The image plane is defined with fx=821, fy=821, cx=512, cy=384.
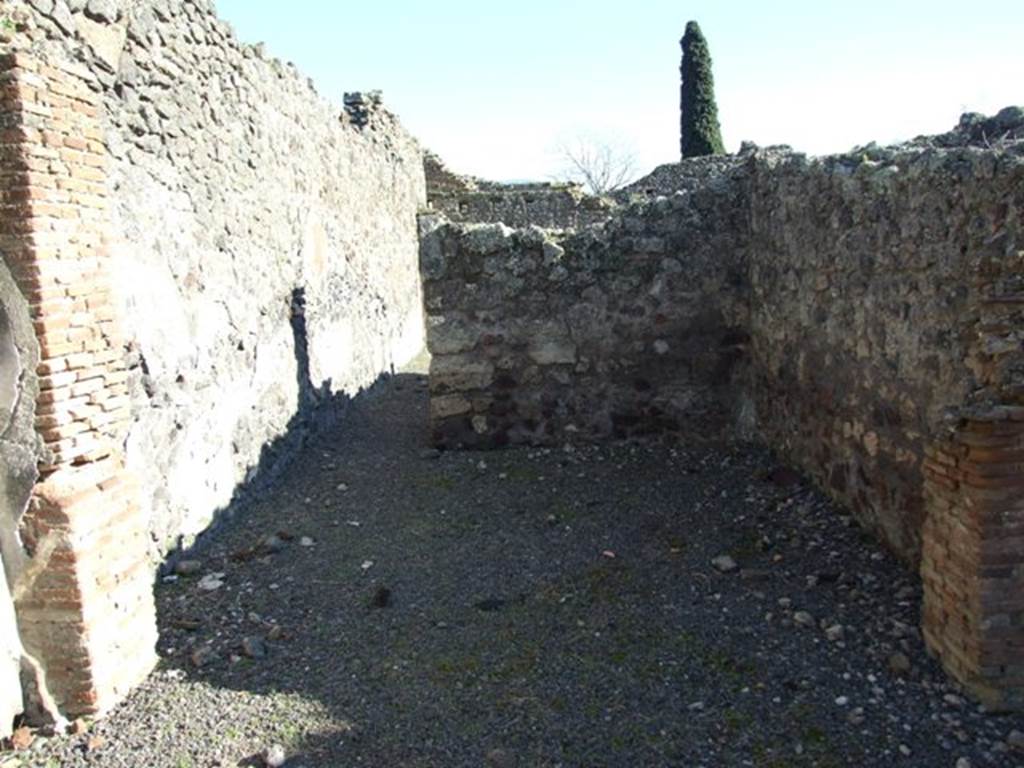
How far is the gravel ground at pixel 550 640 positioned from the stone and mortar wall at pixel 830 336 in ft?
A: 1.13

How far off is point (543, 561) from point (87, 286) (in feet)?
8.55

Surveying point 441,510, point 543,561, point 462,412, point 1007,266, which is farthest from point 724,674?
point 462,412

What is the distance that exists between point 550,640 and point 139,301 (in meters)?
2.68

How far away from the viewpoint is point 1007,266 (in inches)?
111

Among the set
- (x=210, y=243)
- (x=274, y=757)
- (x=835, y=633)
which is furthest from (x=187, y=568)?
(x=835, y=633)

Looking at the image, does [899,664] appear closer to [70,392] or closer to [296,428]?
[70,392]

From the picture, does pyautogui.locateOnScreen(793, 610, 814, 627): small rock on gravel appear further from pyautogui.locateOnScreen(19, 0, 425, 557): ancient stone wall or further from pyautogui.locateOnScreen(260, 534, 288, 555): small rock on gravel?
pyautogui.locateOnScreen(19, 0, 425, 557): ancient stone wall

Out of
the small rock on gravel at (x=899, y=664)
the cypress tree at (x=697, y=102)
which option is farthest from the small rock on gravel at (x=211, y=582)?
the cypress tree at (x=697, y=102)

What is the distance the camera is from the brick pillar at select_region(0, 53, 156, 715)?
2.93 metres

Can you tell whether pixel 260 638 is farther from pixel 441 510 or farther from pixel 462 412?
pixel 462 412

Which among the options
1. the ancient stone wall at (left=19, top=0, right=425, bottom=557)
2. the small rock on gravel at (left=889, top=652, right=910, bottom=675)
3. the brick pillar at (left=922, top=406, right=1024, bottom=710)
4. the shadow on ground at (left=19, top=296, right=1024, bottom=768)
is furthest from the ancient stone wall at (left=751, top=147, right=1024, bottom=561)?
the ancient stone wall at (left=19, top=0, right=425, bottom=557)

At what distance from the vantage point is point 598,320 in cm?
624

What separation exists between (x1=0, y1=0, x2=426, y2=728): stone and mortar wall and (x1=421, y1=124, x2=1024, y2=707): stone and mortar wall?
4.72 ft

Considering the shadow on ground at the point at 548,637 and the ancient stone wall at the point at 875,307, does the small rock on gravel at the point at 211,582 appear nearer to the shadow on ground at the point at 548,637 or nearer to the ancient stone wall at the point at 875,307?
the shadow on ground at the point at 548,637
